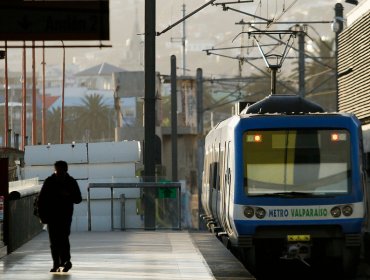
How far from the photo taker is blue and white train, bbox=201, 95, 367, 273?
2117 centimetres

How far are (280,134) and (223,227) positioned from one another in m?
2.86

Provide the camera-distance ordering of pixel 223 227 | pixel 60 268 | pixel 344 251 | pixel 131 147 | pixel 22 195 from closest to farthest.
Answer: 1. pixel 60 268
2. pixel 344 251
3. pixel 223 227
4. pixel 22 195
5. pixel 131 147

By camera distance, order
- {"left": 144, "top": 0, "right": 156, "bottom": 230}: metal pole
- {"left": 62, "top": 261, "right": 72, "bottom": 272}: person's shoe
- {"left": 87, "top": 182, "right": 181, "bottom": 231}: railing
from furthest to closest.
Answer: {"left": 87, "top": 182, "right": 181, "bottom": 231}: railing → {"left": 144, "top": 0, "right": 156, "bottom": 230}: metal pole → {"left": 62, "top": 261, "right": 72, "bottom": 272}: person's shoe

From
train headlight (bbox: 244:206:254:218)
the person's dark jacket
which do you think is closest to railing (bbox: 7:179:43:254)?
the person's dark jacket

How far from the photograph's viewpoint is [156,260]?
21.8 metres

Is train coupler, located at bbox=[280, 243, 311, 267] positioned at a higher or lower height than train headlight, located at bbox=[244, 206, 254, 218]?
lower

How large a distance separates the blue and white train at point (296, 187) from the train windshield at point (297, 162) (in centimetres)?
2

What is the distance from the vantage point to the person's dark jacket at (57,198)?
19.1 meters

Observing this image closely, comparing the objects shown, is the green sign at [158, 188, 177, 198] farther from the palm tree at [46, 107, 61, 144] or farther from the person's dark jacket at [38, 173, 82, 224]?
the palm tree at [46, 107, 61, 144]

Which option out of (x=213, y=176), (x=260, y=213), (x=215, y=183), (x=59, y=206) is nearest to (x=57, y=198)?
(x=59, y=206)

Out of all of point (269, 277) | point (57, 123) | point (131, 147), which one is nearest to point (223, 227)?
point (269, 277)

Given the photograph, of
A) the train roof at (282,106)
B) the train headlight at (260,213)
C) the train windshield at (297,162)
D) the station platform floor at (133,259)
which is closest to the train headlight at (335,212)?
the train windshield at (297,162)

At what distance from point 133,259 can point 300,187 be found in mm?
2973

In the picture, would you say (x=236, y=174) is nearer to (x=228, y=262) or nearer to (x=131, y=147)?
(x=228, y=262)
